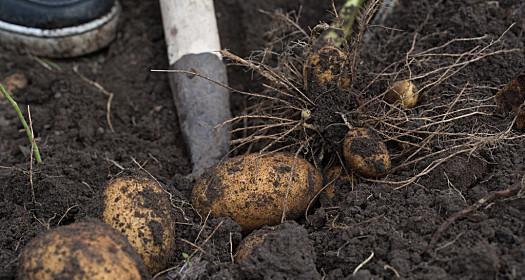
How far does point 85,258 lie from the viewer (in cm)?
139

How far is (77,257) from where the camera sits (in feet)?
4.55

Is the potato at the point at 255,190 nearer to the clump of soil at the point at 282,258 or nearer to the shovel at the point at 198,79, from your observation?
the clump of soil at the point at 282,258

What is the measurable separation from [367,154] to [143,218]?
653 mm

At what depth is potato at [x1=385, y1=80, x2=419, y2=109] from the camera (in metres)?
2.01

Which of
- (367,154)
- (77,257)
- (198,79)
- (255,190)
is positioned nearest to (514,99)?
(367,154)

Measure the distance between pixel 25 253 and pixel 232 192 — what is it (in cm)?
58

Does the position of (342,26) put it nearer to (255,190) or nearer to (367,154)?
(367,154)

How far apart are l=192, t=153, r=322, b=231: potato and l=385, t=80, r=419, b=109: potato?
1.32 ft

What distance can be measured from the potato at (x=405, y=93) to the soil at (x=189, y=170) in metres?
0.09

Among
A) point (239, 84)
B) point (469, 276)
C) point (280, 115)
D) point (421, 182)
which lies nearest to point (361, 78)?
point (280, 115)

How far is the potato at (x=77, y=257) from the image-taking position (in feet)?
4.53

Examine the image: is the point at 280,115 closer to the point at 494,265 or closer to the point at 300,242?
the point at 300,242

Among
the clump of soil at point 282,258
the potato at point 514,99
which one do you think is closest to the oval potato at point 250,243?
the clump of soil at point 282,258

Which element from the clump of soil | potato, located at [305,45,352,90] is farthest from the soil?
potato, located at [305,45,352,90]
